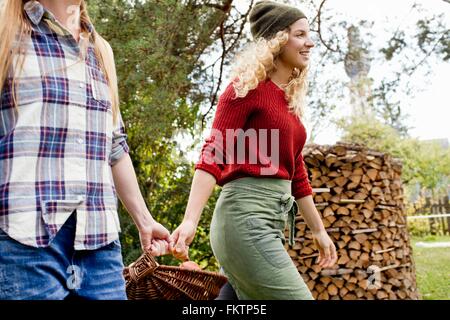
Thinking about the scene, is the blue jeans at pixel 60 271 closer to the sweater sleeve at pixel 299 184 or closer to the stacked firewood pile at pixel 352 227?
the sweater sleeve at pixel 299 184

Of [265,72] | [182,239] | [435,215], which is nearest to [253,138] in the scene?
[265,72]

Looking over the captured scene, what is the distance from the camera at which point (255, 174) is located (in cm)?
204

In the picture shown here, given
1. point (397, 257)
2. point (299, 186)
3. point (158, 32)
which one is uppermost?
point (158, 32)

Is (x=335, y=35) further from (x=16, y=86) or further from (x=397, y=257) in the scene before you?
(x=16, y=86)

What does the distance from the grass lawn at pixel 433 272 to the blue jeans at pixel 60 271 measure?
4996mm

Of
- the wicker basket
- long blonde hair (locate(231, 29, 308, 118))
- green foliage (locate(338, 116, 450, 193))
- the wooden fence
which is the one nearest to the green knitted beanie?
long blonde hair (locate(231, 29, 308, 118))

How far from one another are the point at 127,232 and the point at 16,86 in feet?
13.0

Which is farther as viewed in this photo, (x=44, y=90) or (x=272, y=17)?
(x=272, y=17)

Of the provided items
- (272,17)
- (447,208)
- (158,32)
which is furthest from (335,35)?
(447,208)

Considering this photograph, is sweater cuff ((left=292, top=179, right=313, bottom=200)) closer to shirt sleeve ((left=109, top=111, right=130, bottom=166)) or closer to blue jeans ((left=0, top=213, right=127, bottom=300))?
shirt sleeve ((left=109, top=111, right=130, bottom=166))

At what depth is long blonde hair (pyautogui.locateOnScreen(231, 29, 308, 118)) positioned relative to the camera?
217 centimetres

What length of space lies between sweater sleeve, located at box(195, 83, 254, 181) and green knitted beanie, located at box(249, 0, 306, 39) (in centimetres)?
38

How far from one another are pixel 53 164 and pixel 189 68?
355cm

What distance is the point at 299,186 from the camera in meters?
2.43
